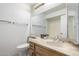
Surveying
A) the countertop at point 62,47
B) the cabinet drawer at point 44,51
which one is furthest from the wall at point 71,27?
the cabinet drawer at point 44,51

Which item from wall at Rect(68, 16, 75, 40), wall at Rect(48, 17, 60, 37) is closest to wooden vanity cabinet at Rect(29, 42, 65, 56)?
wall at Rect(48, 17, 60, 37)

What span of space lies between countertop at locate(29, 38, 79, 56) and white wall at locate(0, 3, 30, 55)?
0.21m

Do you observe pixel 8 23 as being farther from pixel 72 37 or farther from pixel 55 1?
pixel 72 37

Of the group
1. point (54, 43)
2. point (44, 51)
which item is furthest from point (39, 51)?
point (54, 43)

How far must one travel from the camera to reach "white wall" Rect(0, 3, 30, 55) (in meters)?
1.88

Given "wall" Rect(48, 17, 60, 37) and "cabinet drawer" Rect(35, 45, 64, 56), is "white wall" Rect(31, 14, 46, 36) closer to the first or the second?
"wall" Rect(48, 17, 60, 37)

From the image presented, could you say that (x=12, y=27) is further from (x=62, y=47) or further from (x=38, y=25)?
(x=62, y=47)

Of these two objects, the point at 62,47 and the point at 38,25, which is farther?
the point at 38,25

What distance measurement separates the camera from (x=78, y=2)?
185 centimetres

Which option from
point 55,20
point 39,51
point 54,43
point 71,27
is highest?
point 55,20

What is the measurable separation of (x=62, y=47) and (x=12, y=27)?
0.77 m

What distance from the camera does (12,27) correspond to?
1.91m

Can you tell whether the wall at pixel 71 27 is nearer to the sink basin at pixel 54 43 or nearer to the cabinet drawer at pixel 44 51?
the sink basin at pixel 54 43

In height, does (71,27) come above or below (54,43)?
above
